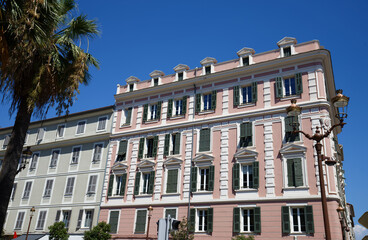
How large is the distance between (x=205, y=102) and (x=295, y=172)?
31.9 ft

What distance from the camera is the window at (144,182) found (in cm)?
2758

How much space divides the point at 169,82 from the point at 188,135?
5.65 meters

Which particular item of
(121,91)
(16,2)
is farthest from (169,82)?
(16,2)

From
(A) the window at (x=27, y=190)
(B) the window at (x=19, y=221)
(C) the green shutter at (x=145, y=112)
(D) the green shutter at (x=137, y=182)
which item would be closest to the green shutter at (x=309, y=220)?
(D) the green shutter at (x=137, y=182)

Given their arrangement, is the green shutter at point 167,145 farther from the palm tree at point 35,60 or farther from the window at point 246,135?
the palm tree at point 35,60

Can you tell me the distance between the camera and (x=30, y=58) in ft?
39.6

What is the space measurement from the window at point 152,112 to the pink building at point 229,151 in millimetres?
103

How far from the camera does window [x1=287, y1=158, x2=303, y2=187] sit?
21859mm

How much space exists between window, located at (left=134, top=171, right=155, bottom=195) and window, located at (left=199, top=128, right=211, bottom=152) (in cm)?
472

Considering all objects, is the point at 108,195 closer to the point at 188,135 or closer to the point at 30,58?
the point at 188,135

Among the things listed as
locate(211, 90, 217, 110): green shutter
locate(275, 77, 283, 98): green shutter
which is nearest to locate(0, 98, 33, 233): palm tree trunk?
locate(211, 90, 217, 110): green shutter

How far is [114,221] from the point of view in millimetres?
28031

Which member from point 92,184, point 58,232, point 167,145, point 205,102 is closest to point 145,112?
point 167,145

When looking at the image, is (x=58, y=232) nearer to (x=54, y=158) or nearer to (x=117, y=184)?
(x=117, y=184)
